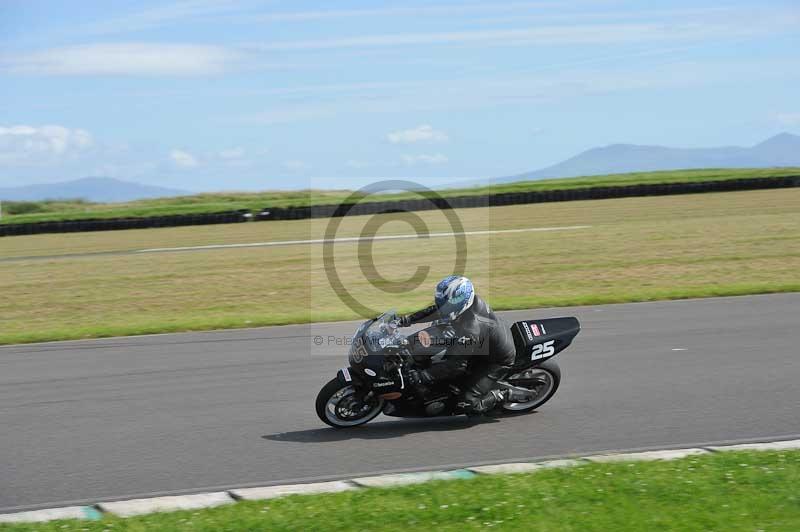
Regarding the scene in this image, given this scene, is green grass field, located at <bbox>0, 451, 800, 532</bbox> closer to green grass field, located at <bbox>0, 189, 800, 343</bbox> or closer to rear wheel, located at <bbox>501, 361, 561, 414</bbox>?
rear wheel, located at <bbox>501, 361, 561, 414</bbox>

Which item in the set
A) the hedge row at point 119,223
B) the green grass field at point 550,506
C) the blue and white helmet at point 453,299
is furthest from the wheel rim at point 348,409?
the hedge row at point 119,223

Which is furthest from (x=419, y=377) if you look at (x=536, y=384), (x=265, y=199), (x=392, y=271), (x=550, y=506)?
(x=265, y=199)

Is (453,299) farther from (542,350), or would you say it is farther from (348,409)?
(348,409)

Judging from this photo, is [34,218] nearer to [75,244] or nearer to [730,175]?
[75,244]

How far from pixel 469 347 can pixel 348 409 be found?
52.2 inches

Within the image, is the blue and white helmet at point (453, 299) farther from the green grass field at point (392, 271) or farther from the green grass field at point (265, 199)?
the green grass field at point (265, 199)

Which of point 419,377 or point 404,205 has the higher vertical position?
point 404,205

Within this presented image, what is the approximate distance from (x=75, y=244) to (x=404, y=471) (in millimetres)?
33449

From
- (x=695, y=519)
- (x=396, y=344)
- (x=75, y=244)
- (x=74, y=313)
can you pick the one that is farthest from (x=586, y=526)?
(x=75, y=244)

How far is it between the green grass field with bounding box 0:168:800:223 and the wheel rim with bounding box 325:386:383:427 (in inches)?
1484

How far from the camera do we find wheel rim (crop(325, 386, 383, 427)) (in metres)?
8.68

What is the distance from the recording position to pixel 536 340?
356 inches

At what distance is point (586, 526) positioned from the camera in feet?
18.4

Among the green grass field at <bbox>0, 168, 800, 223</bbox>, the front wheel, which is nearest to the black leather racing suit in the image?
the front wheel
